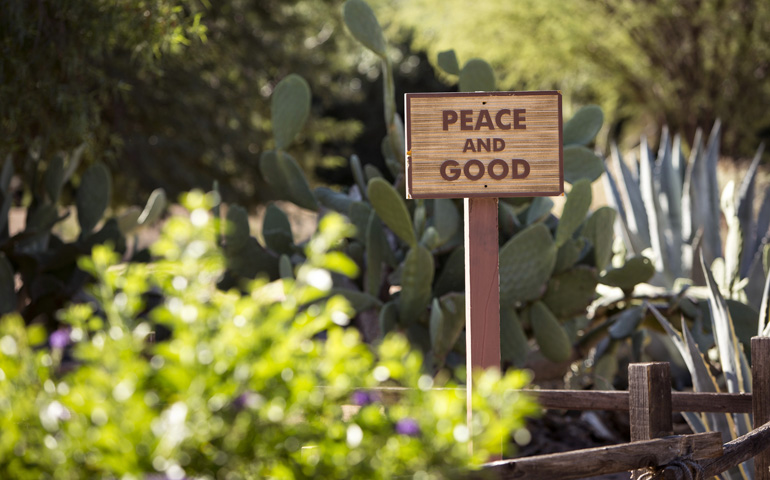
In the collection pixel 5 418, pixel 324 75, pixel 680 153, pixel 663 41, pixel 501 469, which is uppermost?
pixel 663 41

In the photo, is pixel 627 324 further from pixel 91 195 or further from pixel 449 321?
pixel 91 195

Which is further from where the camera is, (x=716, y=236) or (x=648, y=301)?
(x=716, y=236)

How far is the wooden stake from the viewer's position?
2307 mm

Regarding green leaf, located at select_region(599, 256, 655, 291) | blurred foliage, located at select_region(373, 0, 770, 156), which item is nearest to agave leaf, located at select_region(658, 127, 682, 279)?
green leaf, located at select_region(599, 256, 655, 291)

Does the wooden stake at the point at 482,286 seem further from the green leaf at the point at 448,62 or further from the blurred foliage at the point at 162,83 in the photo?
the blurred foliage at the point at 162,83

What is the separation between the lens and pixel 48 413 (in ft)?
3.44

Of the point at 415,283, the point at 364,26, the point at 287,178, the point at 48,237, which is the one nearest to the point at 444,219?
the point at 415,283

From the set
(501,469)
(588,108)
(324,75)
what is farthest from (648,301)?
(324,75)

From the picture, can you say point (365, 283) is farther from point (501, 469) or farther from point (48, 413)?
point (48, 413)

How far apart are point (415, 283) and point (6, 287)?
6.93ft

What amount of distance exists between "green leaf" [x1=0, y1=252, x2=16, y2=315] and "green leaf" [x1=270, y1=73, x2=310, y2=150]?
149 centimetres

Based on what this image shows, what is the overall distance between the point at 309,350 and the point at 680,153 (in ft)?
15.9

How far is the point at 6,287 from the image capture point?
4.18 meters

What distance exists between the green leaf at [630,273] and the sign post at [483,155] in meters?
1.54
